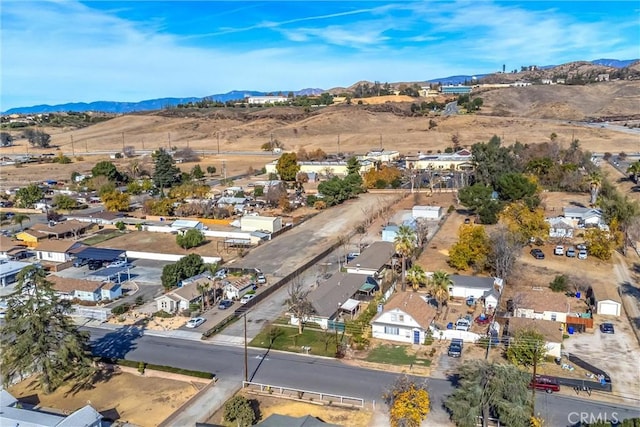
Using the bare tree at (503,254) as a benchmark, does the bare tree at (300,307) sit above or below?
below

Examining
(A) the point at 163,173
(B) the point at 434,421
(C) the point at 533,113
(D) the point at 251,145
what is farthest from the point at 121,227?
(C) the point at 533,113

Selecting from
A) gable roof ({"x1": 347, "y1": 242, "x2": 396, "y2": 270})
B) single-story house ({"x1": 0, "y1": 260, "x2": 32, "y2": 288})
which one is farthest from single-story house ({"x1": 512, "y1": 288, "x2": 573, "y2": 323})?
single-story house ({"x1": 0, "y1": 260, "x2": 32, "y2": 288})

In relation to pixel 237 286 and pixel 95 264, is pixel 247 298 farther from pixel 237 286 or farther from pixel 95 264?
pixel 95 264

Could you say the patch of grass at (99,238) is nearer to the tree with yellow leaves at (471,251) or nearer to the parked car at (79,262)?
the parked car at (79,262)

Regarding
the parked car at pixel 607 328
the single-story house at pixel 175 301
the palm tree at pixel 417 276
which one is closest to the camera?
the parked car at pixel 607 328

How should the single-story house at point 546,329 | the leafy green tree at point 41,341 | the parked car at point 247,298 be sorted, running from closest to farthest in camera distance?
the leafy green tree at point 41,341, the single-story house at point 546,329, the parked car at point 247,298

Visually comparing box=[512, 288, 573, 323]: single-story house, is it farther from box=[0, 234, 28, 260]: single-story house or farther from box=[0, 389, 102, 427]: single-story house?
box=[0, 234, 28, 260]: single-story house

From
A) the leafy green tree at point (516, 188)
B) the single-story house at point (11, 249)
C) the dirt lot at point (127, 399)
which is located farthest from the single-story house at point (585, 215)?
the single-story house at point (11, 249)

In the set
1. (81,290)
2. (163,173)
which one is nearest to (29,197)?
(163,173)
